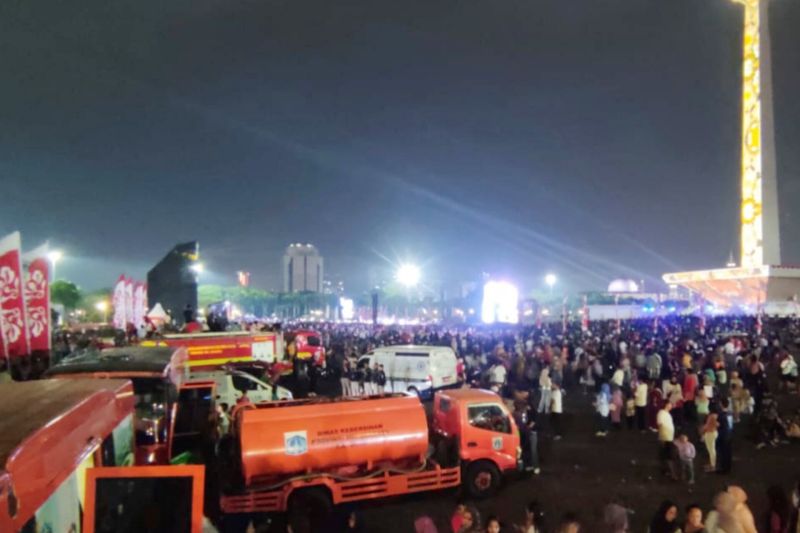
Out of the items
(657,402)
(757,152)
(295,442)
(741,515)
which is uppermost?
(757,152)

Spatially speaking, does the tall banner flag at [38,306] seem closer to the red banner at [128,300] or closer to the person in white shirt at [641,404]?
A: the red banner at [128,300]

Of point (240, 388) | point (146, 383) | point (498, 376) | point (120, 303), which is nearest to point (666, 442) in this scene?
point (498, 376)

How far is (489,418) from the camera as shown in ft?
35.2

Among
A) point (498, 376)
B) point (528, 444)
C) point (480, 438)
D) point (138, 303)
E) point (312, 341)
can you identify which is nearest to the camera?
point (480, 438)

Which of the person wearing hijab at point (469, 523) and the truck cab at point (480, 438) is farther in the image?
the truck cab at point (480, 438)

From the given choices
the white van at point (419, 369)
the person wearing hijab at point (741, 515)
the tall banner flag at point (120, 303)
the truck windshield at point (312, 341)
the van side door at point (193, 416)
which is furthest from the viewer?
the truck windshield at point (312, 341)

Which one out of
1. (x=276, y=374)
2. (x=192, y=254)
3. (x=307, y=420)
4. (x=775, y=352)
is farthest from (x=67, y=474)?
(x=192, y=254)

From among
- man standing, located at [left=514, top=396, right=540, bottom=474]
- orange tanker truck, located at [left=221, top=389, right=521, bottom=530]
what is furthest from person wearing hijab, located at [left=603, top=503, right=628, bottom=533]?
man standing, located at [left=514, top=396, right=540, bottom=474]

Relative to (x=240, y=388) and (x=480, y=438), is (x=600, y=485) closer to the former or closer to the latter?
(x=480, y=438)

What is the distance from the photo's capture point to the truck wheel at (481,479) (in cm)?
1032

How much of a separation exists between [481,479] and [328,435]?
2.90 metres

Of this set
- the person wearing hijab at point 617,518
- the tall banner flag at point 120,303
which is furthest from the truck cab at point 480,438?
the tall banner flag at point 120,303

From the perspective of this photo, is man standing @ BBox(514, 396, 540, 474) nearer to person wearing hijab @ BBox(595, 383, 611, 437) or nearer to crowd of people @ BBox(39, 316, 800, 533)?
crowd of people @ BBox(39, 316, 800, 533)

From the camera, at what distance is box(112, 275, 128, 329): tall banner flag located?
2746 centimetres
